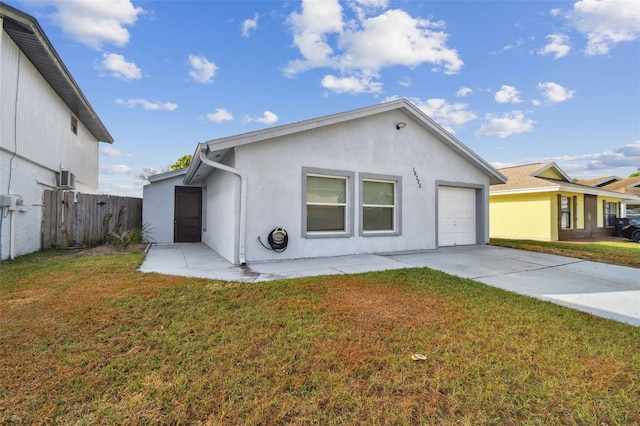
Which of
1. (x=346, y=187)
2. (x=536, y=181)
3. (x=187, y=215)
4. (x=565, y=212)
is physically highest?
(x=536, y=181)

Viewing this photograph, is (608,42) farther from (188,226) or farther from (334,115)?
(188,226)

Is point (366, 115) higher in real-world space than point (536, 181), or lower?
higher

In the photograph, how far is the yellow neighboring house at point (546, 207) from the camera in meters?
14.5

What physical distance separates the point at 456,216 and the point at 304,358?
9.09 meters

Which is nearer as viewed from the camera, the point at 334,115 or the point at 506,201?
the point at 334,115

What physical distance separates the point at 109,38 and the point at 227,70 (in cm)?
402

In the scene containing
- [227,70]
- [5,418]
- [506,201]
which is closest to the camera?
[5,418]

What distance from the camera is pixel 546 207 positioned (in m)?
14.4

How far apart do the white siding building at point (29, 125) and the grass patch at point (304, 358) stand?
4249mm

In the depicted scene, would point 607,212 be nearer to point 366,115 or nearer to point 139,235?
point 366,115

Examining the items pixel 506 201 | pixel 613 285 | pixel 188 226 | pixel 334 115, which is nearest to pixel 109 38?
pixel 188 226

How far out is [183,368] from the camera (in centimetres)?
244

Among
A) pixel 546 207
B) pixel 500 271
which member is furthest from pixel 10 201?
pixel 546 207

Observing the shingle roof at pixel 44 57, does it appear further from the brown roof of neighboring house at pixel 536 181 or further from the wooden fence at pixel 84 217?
the brown roof of neighboring house at pixel 536 181
